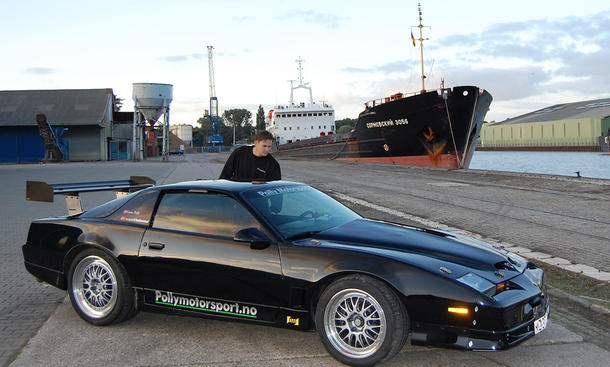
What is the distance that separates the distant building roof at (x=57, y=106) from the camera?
157 feet

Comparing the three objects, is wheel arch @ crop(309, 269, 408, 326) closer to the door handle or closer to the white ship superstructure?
the door handle

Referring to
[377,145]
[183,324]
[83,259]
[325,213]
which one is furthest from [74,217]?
[377,145]

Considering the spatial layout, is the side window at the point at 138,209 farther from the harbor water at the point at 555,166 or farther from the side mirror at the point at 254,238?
the harbor water at the point at 555,166

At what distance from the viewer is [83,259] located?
15.2 ft

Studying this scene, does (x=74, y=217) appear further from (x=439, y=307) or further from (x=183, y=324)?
(x=439, y=307)

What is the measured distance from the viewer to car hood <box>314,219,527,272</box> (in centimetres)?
382

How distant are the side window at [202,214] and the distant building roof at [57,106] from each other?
46.9 metres

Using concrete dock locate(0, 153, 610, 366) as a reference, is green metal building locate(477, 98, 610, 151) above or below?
above

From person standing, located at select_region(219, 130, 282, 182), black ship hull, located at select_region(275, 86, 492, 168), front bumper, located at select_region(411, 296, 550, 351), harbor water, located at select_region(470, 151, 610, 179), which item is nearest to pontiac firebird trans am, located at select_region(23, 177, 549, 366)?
front bumper, located at select_region(411, 296, 550, 351)

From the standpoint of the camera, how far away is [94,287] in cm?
460

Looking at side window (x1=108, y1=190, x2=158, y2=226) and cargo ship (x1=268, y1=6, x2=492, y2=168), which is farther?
cargo ship (x1=268, y1=6, x2=492, y2=168)

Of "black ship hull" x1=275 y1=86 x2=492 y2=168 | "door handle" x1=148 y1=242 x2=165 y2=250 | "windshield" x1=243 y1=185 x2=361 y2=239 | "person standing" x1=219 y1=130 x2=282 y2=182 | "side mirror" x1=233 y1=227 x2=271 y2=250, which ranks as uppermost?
"black ship hull" x1=275 y1=86 x2=492 y2=168

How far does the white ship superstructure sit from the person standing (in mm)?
45896

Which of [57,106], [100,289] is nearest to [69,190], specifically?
[100,289]
